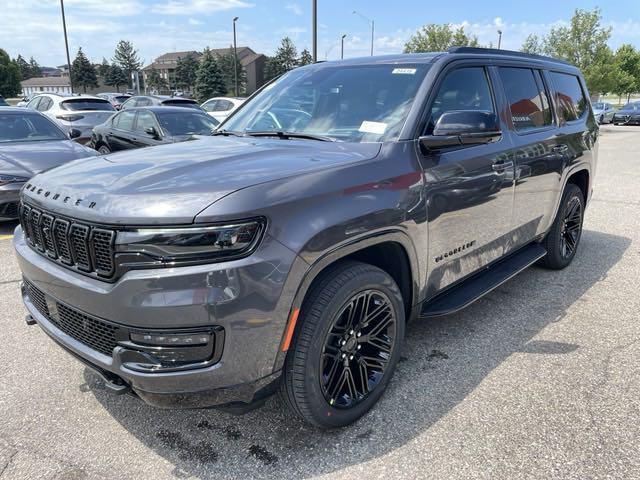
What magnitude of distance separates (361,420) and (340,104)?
196 centimetres

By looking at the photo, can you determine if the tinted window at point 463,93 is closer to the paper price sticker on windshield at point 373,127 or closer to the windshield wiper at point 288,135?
the paper price sticker on windshield at point 373,127

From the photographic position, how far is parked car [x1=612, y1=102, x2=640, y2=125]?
31.8m

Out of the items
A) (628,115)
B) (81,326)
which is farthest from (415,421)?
(628,115)

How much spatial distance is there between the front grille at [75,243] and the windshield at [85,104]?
13112 millimetres

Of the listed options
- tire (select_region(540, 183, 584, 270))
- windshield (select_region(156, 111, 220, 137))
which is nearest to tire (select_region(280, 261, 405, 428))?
tire (select_region(540, 183, 584, 270))

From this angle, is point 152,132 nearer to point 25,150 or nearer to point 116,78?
point 25,150

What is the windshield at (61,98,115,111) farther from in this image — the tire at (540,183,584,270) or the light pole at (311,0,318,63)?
the tire at (540,183,584,270)

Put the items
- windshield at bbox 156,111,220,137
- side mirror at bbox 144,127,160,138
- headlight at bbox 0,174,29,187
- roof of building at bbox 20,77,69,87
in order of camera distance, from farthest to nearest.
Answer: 1. roof of building at bbox 20,77,69,87
2. windshield at bbox 156,111,220,137
3. side mirror at bbox 144,127,160,138
4. headlight at bbox 0,174,29,187

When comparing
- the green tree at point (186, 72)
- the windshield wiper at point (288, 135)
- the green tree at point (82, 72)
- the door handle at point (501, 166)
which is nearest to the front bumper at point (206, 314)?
the windshield wiper at point (288, 135)

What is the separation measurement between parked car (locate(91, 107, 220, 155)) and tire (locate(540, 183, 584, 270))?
661cm

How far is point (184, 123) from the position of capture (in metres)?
9.93

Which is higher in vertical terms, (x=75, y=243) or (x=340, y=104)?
(x=340, y=104)

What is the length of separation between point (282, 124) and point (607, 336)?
2.84 metres

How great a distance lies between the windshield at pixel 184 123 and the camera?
9688mm
